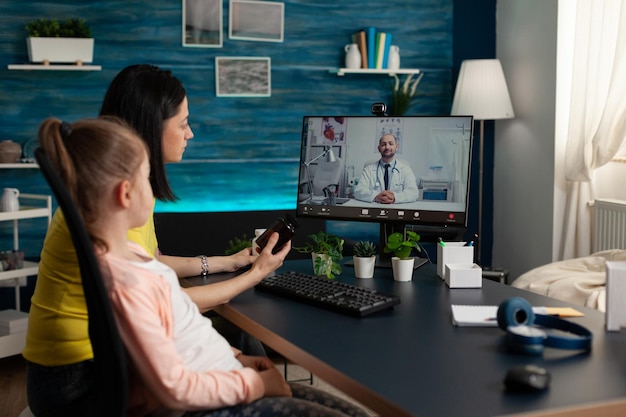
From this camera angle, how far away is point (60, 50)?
4430 mm

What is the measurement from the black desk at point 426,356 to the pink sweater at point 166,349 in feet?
0.55

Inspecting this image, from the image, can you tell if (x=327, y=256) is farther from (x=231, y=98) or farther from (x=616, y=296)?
(x=231, y=98)

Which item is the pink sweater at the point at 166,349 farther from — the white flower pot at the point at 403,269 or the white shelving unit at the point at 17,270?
the white shelving unit at the point at 17,270

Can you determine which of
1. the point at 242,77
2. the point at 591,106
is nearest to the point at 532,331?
the point at 591,106

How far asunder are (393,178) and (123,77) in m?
0.94

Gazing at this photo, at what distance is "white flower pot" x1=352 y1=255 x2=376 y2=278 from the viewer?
96.6 inches

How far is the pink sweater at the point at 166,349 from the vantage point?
1.47 m

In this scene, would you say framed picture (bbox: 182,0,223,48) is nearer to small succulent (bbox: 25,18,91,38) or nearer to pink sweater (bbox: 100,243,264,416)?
small succulent (bbox: 25,18,91,38)

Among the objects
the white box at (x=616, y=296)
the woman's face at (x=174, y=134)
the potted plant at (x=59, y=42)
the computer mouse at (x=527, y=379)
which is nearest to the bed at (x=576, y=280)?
the white box at (x=616, y=296)

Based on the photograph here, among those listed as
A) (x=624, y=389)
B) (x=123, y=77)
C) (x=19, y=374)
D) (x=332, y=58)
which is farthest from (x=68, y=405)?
(x=332, y=58)

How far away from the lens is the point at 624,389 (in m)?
1.40

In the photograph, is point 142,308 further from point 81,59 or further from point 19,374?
point 81,59

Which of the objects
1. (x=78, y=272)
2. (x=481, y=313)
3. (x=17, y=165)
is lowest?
(x=481, y=313)

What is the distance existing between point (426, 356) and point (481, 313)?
1.16 feet
